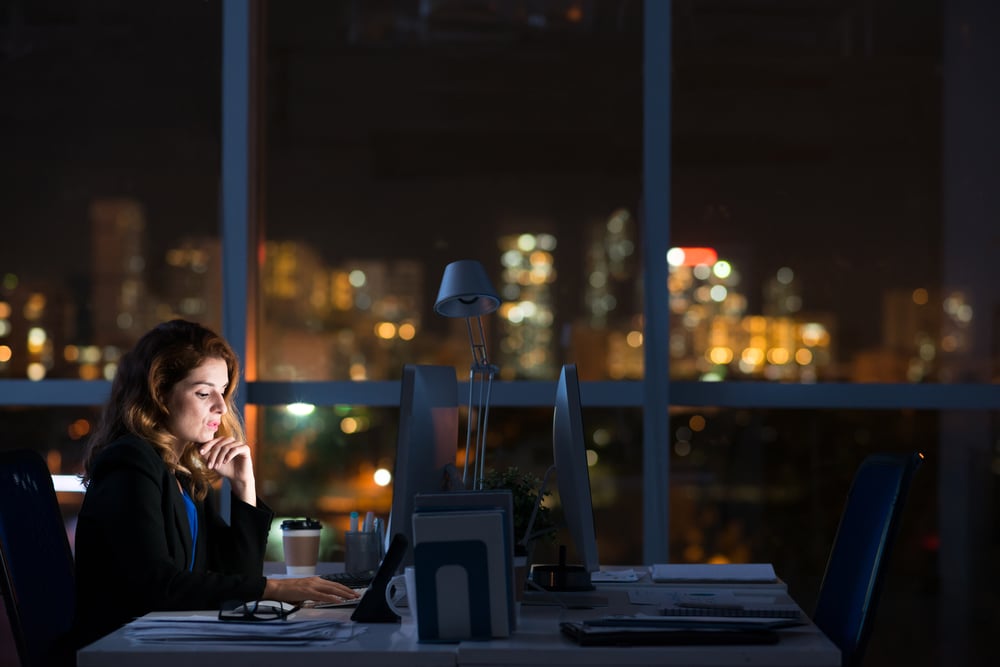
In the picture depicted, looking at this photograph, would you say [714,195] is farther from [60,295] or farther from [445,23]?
[60,295]

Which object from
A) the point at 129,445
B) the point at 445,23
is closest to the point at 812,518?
the point at 445,23

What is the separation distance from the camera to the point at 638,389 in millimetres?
4168

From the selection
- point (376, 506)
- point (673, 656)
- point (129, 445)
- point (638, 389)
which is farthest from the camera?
point (376, 506)

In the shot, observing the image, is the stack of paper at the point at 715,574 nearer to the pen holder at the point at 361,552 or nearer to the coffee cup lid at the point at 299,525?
the pen holder at the point at 361,552

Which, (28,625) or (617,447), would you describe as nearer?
(28,625)

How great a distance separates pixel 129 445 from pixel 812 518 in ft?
9.28

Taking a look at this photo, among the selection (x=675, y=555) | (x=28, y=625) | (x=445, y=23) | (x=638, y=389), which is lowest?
(x=675, y=555)

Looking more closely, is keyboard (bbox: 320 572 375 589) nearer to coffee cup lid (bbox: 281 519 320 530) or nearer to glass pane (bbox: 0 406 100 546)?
coffee cup lid (bbox: 281 519 320 530)

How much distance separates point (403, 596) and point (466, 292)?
2.27 feet

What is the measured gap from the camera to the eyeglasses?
2.06 meters

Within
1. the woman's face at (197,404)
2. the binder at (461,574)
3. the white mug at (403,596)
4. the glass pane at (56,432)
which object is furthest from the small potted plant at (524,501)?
the glass pane at (56,432)

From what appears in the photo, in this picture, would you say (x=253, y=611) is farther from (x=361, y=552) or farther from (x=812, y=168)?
(x=812, y=168)

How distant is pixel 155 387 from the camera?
2.58 metres

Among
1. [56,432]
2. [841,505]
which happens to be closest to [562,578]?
[841,505]
